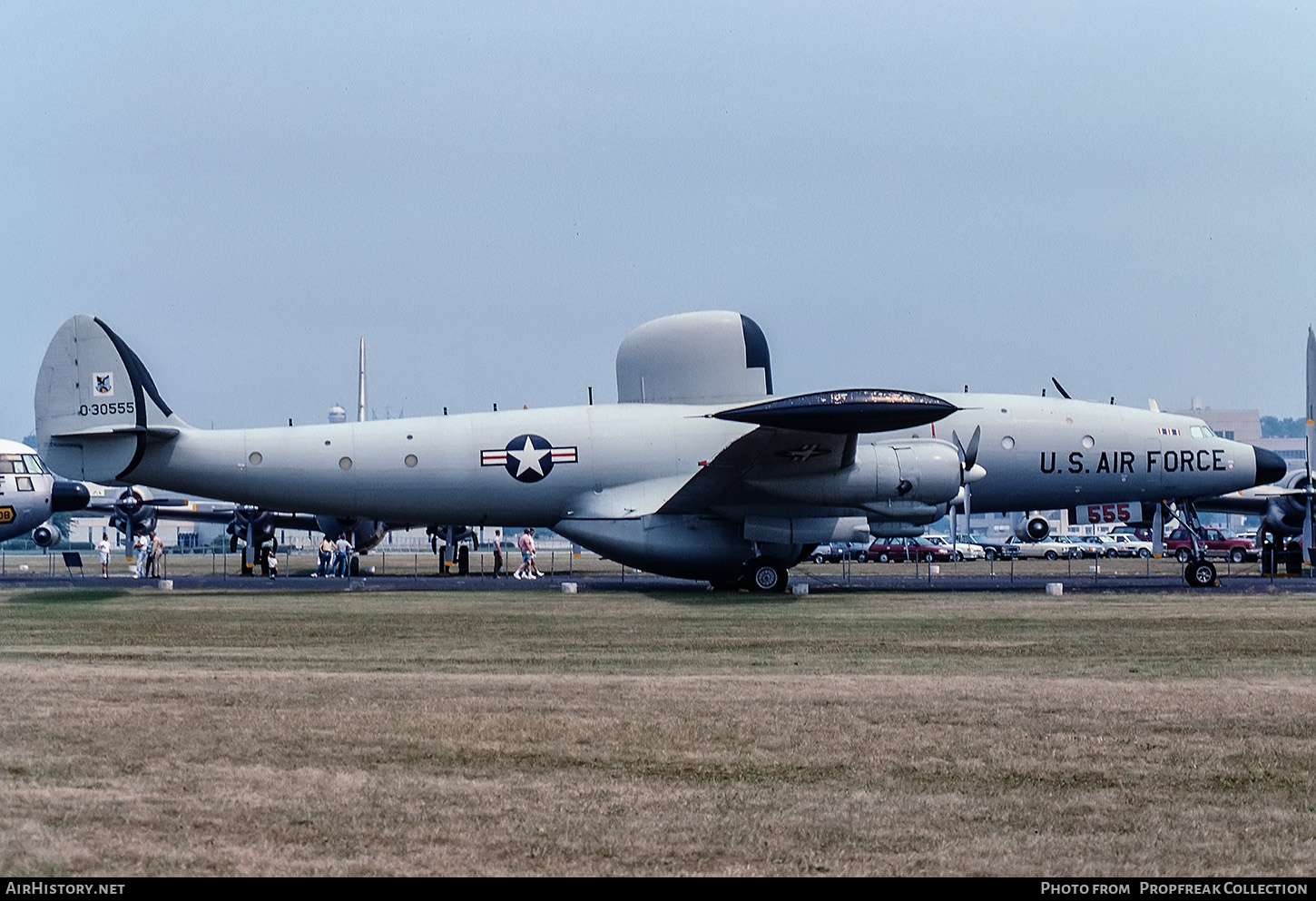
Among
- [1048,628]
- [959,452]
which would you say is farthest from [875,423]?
[1048,628]

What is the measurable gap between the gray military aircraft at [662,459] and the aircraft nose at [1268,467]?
2.36 m

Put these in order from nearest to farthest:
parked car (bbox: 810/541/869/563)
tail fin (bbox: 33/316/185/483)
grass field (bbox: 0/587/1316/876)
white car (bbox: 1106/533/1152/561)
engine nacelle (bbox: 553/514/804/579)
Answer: grass field (bbox: 0/587/1316/876) < tail fin (bbox: 33/316/185/483) < engine nacelle (bbox: 553/514/804/579) < parked car (bbox: 810/541/869/563) < white car (bbox: 1106/533/1152/561)

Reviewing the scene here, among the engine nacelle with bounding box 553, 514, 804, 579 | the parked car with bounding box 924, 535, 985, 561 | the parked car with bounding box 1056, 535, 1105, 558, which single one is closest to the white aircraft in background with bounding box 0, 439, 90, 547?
the engine nacelle with bounding box 553, 514, 804, 579

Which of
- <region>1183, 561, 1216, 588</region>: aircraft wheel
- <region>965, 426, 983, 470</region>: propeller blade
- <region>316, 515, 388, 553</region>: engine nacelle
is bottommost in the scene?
<region>1183, 561, 1216, 588</region>: aircraft wheel

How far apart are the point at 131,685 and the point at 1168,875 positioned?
33.5ft

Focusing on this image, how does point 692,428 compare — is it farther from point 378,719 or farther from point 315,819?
point 315,819

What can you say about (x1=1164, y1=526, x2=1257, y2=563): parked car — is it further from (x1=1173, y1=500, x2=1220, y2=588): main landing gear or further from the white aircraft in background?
the white aircraft in background

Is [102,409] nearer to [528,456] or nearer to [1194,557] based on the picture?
[528,456]

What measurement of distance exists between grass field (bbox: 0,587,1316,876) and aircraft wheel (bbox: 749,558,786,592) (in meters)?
10.2

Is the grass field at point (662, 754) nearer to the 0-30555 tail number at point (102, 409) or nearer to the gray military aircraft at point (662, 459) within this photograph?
the gray military aircraft at point (662, 459)

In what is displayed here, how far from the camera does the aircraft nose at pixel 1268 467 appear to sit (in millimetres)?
33281

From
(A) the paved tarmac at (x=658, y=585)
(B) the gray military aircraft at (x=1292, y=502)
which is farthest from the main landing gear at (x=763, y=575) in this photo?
(B) the gray military aircraft at (x=1292, y=502)

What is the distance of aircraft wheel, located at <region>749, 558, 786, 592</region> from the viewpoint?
1158 inches

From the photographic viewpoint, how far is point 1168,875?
21.4 feet
